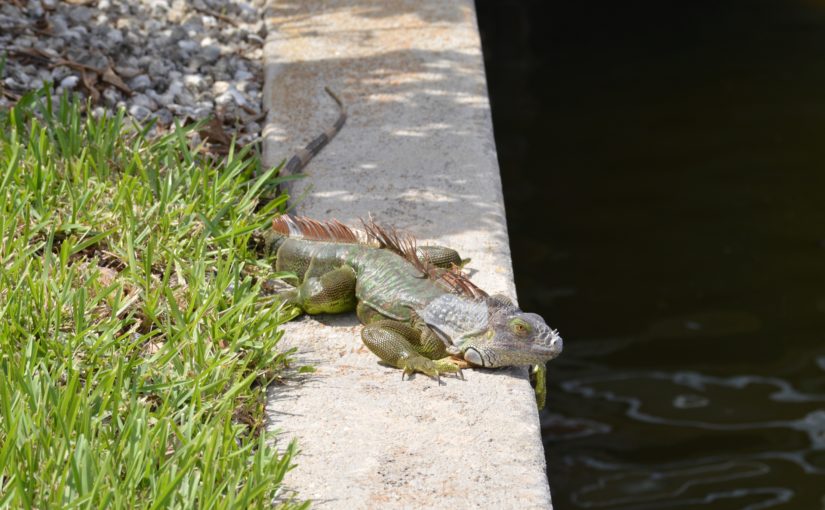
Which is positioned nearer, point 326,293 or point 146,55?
point 326,293

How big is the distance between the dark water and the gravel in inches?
78.7

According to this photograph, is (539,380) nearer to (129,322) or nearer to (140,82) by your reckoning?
(129,322)

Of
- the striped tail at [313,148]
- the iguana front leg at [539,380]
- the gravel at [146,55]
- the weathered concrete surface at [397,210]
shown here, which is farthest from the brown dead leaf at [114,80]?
the iguana front leg at [539,380]

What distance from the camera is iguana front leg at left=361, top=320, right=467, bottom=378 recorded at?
4.05 metres

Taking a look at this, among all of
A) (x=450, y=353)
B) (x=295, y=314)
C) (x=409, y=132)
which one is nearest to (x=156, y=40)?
(x=409, y=132)

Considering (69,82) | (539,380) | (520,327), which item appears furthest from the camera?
(69,82)

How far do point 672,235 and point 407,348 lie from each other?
3.52 metres

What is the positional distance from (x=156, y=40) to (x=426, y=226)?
2.40m

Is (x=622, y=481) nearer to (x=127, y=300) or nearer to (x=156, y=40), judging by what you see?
(x=127, y=300)

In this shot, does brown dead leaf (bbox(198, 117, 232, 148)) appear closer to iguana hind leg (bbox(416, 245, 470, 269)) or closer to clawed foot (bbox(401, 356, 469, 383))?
iguana hind leg (bbox(416, 245, 470, 269))

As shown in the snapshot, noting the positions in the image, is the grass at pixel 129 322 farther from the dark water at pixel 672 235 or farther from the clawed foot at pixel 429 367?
the dark water at pixel 672 235

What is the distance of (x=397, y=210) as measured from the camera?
5.07m

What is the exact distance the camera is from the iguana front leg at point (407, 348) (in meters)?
4.05

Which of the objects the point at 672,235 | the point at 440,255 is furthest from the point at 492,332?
the point at 672,235
